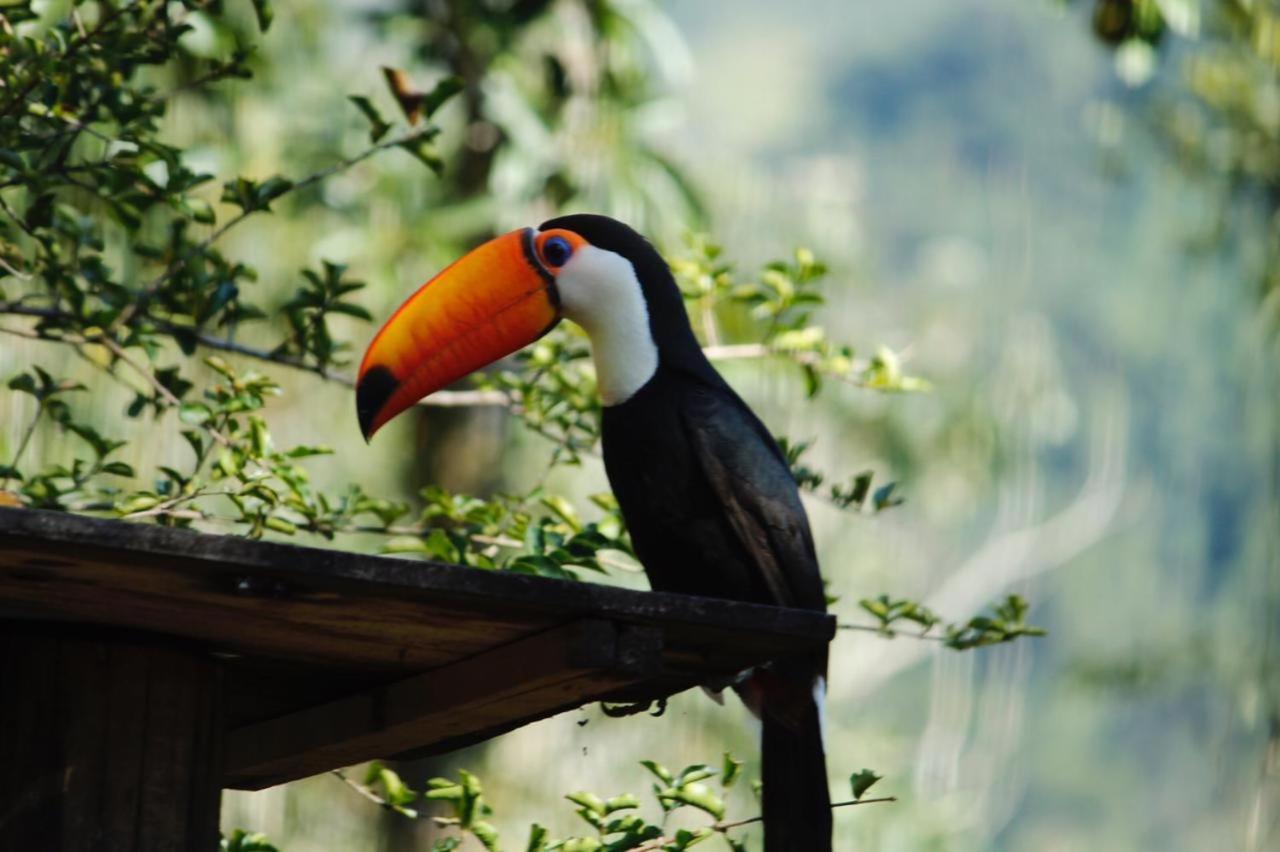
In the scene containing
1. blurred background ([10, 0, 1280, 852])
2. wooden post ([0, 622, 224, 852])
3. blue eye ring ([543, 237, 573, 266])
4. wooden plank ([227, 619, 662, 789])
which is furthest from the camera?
blurred background ([10, 0, 1280, 852])

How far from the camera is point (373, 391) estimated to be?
3318 mm

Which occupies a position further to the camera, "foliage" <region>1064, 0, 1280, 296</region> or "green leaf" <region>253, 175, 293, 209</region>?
"foliage" <region>1064, 0, 1280, 296</region>

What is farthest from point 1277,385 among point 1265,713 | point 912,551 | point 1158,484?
point 1158,484

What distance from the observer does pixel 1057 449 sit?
5772 centimetres

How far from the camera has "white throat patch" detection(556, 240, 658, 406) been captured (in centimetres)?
358

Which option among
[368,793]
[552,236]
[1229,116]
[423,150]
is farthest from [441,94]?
[1229,116]

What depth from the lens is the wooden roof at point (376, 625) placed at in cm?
225

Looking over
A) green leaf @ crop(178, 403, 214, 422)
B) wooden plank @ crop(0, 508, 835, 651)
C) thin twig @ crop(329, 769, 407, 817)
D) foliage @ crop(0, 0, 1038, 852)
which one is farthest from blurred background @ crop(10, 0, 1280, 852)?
wooden plank @ crop(0, 508, 835, 651)

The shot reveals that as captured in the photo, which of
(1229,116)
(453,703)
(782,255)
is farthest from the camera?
(1229,116)

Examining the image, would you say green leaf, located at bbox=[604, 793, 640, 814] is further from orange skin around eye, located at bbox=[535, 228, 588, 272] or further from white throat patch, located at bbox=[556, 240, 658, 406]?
orange skin around eye, located at bbox=[535, 228, 588, 272]

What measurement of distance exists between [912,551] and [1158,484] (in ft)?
122

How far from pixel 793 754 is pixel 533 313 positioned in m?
0.97

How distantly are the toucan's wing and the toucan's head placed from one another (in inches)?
6.0

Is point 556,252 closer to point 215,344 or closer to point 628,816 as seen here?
point 215,344
